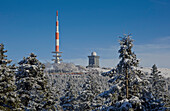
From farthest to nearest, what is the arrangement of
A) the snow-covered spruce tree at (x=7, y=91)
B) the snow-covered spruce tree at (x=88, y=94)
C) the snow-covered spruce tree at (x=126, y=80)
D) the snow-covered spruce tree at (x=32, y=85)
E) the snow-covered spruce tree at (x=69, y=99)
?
the snow-covered spruce tree at (x=69, y=99), the snow-covered spruce tree at (x=88, y=94), the snow-covered spruce tree at (x=32, y=85), the snow-covered spruce tree at (x=7, y=91), the snow-covered spruce tree at (x=126, y=80)

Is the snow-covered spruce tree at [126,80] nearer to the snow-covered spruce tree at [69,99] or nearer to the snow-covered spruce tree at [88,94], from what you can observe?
the snow-covered spruce tree at [88,94]

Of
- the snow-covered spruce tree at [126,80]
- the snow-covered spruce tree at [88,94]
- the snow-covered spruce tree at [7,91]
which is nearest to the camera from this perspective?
the snow-covered spruce tree at [126,80]

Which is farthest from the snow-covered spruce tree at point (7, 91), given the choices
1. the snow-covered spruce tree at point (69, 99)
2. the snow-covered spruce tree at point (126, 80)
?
the snow-covered spruce tree at point (69, 99)

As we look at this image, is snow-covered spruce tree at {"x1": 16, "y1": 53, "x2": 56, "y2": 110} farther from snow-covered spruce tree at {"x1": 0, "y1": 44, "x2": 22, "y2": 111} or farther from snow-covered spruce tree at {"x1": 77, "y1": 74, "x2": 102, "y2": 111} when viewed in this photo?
snow-covered spruce tree at {"x1": 77, "y1": 74, "x2": 102, "y2": 111}

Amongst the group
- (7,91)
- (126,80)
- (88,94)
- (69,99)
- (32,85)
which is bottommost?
(69,99)

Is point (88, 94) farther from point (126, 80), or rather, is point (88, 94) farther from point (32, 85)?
point (126, 80)

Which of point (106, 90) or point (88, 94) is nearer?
point (106, 90)

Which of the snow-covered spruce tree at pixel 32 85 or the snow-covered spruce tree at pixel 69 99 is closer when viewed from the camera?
the snow-covered spruce tree at pixel 32 85

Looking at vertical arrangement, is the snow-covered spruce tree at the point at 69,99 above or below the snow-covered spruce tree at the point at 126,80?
below

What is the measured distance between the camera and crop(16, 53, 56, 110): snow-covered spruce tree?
71.9 ft

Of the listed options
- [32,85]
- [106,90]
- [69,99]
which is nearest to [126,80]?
[106,90]

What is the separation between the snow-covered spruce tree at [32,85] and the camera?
21906mm

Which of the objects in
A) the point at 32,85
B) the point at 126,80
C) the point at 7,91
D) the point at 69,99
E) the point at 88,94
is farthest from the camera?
the point at 69,99

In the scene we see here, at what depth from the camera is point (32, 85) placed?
872 inches
